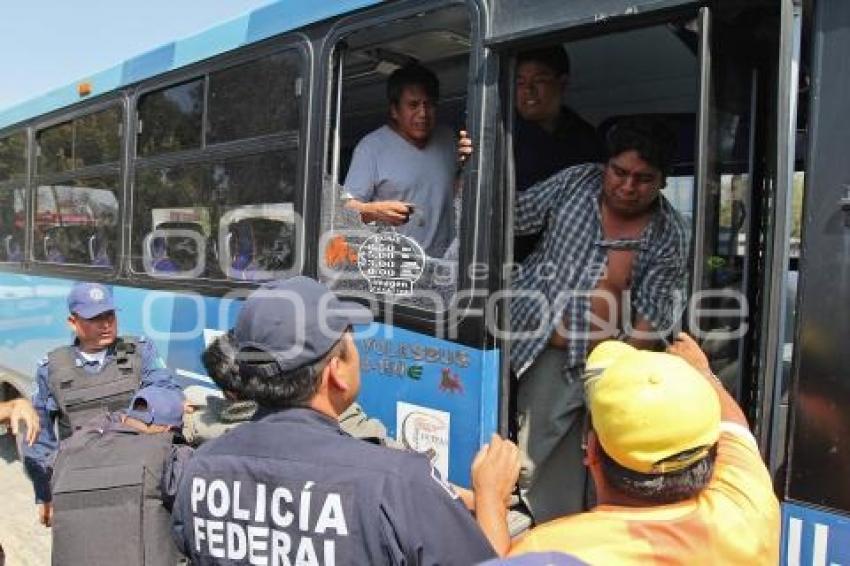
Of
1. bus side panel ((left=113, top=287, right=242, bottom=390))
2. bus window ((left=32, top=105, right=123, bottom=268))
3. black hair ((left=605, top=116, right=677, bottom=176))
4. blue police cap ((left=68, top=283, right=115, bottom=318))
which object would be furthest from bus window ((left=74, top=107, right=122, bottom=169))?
black hair ((left=605, top=116, right=677, bottom=176))

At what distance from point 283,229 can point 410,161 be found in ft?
2.30

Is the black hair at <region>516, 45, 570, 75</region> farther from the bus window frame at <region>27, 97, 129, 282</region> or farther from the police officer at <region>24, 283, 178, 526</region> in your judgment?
the bus window frame at <region>27, 97, 129, 282</region>

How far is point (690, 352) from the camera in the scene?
6.81 ft

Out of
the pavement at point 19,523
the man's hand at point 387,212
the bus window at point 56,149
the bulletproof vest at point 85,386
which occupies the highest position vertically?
the bus window at point 56,149

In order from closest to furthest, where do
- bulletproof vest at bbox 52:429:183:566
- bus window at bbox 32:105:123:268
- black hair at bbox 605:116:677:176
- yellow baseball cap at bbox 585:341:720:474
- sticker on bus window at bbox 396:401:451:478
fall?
yellow baseball cap at bbox 585:341:720:474, bulletproof vest at bbox 52:429:183:566, black hair at bbox 605:116:677:176, sticker on bus window at bbox 396:401:451:478, bus window at bbox 32:105:123:268

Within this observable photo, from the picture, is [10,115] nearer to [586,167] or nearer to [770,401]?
[586,167]

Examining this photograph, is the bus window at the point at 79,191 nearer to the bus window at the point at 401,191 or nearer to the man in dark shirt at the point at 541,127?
the bus window at the point at 401,191

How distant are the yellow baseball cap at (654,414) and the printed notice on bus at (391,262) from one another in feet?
4.96

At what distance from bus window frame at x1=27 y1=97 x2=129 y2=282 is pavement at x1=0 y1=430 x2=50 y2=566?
1538 millimetres

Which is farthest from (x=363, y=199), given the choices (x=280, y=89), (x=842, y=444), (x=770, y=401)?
(x=842, y=444)

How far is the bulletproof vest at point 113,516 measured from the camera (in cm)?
213

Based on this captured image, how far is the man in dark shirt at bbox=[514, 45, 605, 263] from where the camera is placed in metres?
2.97

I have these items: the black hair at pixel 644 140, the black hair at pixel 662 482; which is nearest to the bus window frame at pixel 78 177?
the black hair at pixel 644 140

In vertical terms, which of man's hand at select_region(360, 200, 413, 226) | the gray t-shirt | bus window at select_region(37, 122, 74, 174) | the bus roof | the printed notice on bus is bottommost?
the printed notice on bus
